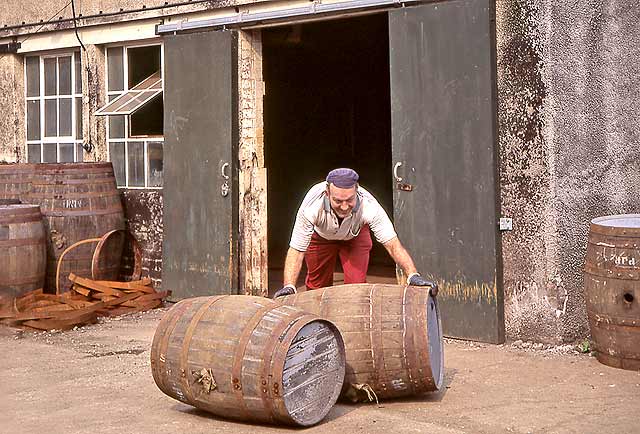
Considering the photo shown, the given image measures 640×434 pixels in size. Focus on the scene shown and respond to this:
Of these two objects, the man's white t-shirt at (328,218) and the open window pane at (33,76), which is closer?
the man's white t-shirt at (328,218)

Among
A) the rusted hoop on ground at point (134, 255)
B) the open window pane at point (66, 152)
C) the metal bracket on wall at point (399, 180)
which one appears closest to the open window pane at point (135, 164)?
the rusted hoop on ground at point (134, 255)

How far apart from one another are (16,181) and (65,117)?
1.21 m

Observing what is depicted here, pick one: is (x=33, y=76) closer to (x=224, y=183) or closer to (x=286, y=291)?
(x=224, y=183)

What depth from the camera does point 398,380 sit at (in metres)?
5.66

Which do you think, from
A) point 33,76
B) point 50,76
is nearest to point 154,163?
point 50,76

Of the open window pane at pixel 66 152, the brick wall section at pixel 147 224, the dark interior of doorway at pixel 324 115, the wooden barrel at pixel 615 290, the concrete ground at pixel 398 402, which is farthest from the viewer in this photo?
the dark interior of doorway at pixel 324 115

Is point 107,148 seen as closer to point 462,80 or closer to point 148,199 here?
point 148,199

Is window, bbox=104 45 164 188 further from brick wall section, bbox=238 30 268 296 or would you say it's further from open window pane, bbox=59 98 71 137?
brick wall section, bbox=238 30 268 296

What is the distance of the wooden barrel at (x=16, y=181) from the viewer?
32.4ft

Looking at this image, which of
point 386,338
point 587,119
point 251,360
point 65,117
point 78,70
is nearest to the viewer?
point 251,360

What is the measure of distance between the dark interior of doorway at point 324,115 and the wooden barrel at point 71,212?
291cm

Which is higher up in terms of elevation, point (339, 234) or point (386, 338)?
point (339, 234)

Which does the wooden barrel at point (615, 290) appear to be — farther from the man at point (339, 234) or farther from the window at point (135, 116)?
the window at point (135, 116)

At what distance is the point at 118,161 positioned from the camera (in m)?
10.2
